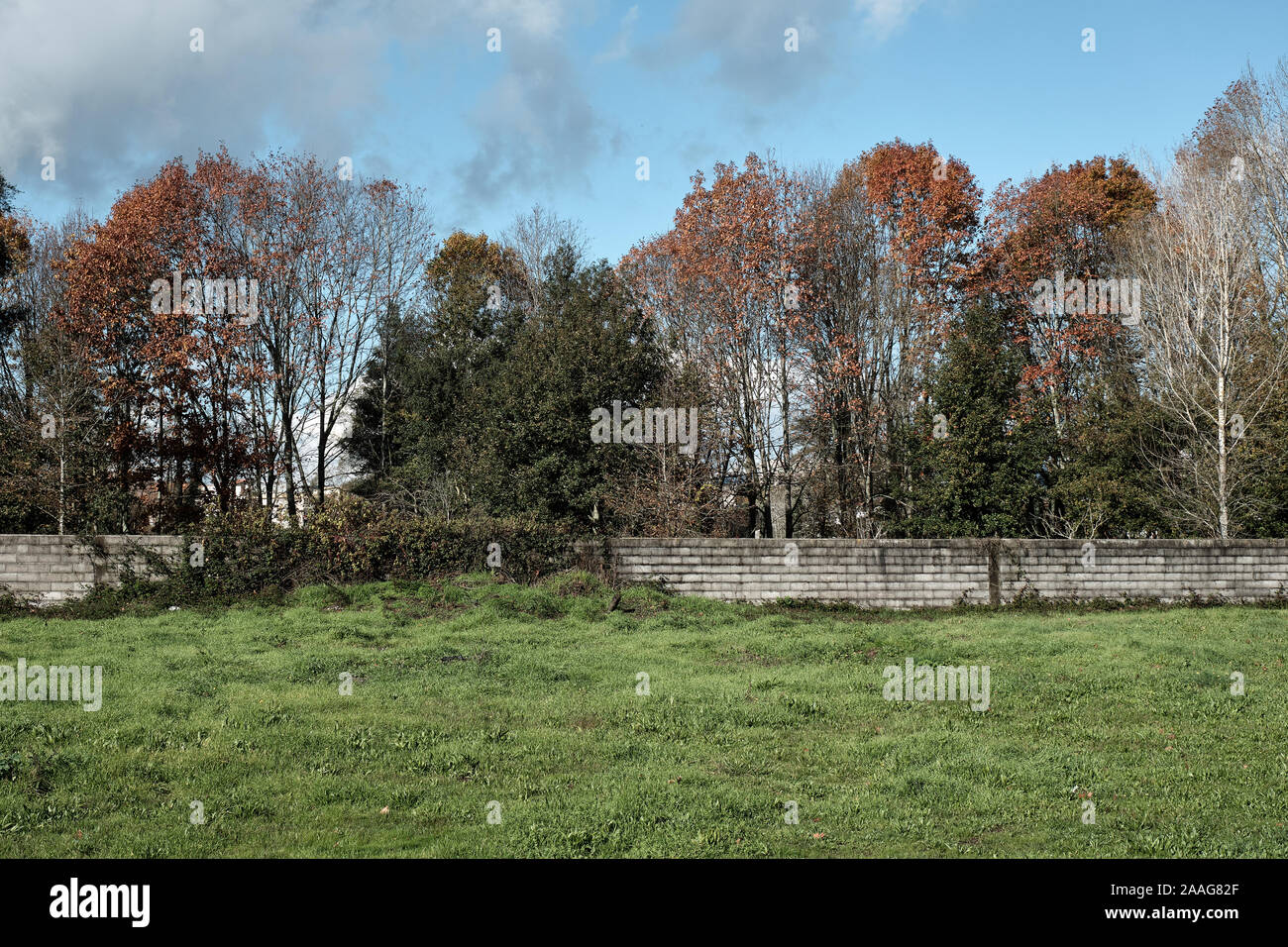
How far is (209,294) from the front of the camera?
2419 centimetres

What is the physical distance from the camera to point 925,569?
53.3ft

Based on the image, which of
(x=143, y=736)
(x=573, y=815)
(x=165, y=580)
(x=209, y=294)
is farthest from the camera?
(x=209, y=294)

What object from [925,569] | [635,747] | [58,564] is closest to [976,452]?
[925,569]

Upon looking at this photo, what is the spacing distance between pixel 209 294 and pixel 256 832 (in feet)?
74.7

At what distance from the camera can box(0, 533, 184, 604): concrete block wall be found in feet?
49.6

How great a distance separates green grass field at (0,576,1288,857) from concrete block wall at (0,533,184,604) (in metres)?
3.10

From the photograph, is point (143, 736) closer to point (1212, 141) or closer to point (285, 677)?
point (285, 677)

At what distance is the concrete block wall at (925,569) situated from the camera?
15836 mm

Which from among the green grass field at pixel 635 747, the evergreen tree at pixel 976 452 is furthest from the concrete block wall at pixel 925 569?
the green grass field at pixel 635 747

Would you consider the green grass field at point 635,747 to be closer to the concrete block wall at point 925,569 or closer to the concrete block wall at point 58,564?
the concrete block wall at point 58,564

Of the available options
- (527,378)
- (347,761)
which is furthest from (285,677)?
(527,378)

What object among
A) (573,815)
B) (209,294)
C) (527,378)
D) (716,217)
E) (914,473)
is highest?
(716,217)

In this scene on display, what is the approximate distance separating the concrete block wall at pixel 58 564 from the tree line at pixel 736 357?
938 mm

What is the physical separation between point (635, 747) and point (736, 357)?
1862 centimetres
